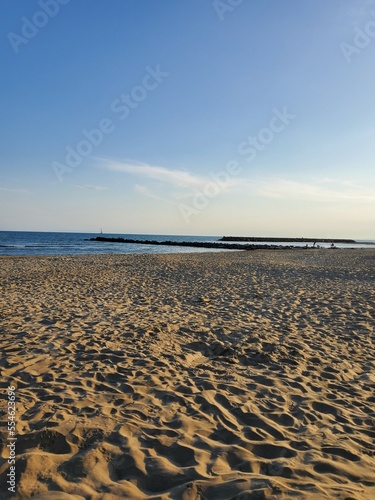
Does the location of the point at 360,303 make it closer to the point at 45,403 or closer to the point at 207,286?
the point at 207,286

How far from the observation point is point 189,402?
12.7ft

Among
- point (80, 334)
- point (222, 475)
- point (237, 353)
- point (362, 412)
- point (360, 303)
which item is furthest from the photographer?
point (360, 303)

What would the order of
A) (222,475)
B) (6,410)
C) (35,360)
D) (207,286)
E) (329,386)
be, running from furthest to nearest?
(207,286), (35,360), (329,386), (6,410), (222,475)

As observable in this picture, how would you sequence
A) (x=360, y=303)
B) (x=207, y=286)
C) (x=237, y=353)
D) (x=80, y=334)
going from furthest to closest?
(x=207, y=286), (x=360, y=303), (x=80, y=334), (x=237, y=353)

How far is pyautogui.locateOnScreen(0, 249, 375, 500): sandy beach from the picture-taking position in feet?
8.66

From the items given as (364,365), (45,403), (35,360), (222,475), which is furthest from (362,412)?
(35,360)

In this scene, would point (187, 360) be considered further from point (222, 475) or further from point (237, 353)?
point (222, 475)

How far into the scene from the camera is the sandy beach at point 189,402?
8.66 ft

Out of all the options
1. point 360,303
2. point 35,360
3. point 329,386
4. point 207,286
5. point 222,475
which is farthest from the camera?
point 207,286

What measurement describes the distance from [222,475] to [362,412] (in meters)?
2.03

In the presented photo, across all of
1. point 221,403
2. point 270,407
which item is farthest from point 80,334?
point 270,407

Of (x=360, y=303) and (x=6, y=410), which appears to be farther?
(x=360, y=303)

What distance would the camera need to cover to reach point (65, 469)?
8.93ft

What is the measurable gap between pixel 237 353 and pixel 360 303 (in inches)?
224
